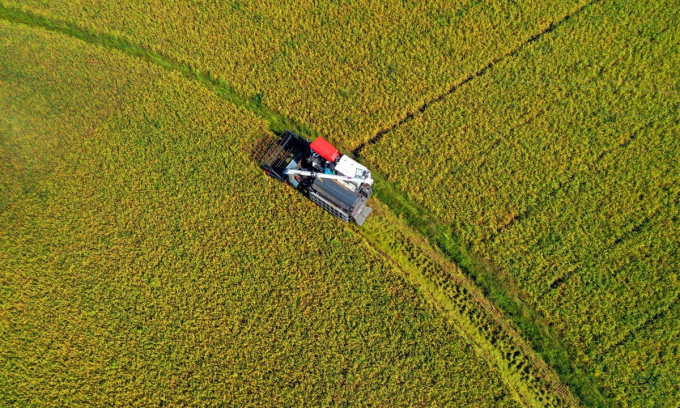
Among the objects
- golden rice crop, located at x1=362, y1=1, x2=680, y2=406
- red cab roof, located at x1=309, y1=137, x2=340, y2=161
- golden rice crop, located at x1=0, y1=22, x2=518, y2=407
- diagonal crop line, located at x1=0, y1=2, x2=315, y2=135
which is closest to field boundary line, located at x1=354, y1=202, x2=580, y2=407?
golden rice crop, located at x1=0, y1=22, x2=518, y2=407

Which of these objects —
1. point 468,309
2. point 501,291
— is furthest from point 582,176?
point 468,309

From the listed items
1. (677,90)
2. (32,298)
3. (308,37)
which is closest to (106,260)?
(32,298)

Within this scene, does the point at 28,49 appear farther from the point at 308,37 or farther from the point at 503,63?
the point at 503,63

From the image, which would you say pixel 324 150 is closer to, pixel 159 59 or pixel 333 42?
pixel 333 42

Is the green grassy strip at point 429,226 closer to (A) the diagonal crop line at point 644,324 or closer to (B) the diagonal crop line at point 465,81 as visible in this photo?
(A) the diagonal crop line at point 644,324

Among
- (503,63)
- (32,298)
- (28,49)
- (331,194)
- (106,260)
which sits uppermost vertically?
(503,63)

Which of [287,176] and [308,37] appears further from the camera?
[308,37]
